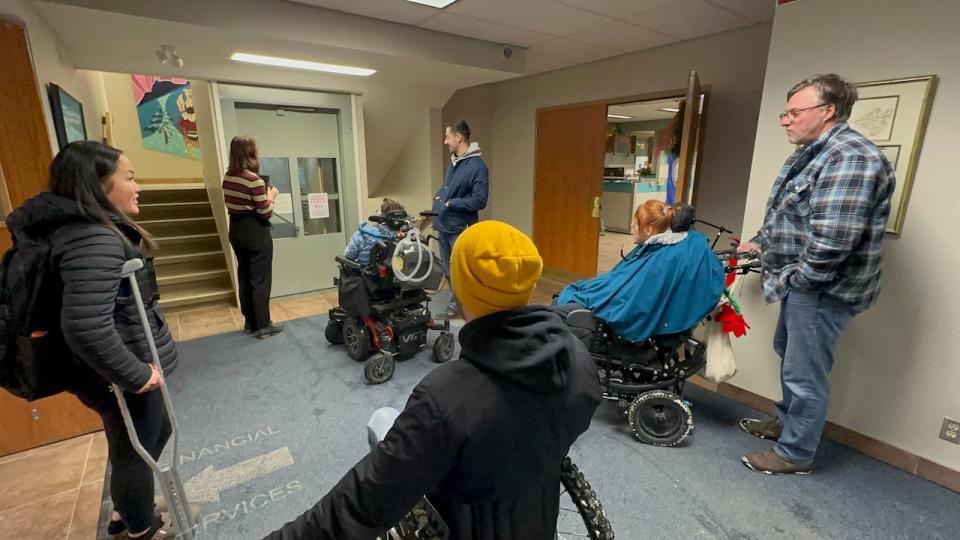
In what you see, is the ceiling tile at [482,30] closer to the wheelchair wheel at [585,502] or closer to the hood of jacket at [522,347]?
the hood of jacket at [522,347]

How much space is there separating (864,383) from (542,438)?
7.30ft

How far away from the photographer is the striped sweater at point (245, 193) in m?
3.07

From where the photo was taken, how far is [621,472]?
2021mm

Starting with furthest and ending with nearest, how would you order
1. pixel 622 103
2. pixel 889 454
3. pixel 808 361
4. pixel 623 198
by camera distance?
Result: pixel 623 198 < pixel 622 103 < pixel 889 454 < pixel 808 361

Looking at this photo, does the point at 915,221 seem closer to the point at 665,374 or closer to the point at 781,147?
the point at 781,147

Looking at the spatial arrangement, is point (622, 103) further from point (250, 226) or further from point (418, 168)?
point (250, 226)

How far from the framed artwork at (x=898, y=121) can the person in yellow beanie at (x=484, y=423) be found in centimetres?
205

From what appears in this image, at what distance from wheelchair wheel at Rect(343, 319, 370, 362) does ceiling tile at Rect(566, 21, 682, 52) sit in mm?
2808

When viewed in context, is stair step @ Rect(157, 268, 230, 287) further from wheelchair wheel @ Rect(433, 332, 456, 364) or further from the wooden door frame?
the wooden door frame

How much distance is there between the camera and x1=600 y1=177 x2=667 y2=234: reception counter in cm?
884

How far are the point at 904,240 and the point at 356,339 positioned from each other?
3.04m

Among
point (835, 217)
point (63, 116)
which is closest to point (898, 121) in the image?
point (835, 217)

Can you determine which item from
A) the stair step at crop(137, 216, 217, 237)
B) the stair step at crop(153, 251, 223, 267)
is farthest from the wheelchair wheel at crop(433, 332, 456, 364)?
the stair step at crop(137, 216, 217, 237)

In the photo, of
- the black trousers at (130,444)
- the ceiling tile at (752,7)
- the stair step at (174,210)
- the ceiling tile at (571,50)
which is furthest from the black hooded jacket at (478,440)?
the stair step at (174,210)
